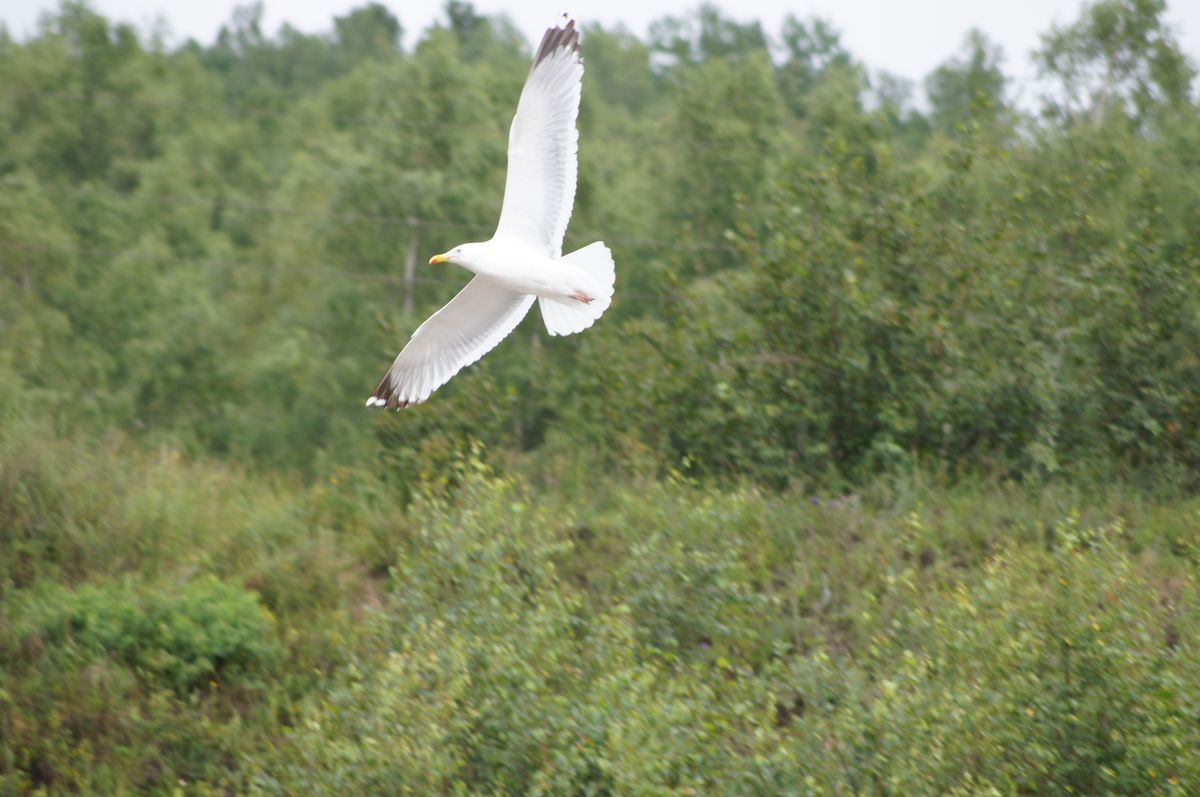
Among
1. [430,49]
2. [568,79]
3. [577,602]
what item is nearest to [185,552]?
[577,602]

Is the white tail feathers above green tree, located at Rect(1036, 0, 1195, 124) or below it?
below

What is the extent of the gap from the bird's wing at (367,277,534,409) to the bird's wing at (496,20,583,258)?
2.15 ft

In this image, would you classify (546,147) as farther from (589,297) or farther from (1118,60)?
(1118,60)

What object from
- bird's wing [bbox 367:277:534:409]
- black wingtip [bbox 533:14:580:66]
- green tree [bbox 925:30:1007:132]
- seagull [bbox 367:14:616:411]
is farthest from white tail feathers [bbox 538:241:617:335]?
green tree [bbox 925:30:1007:132]

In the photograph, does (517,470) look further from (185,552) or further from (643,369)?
(185,552)

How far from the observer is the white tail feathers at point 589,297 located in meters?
8.46

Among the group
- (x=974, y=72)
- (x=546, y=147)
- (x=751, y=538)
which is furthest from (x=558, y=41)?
(x=974, y=72)

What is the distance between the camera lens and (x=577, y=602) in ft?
31.4

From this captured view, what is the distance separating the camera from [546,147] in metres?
8.43

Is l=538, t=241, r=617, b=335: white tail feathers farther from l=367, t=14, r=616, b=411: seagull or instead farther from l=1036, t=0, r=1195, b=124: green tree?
l=1036, t=0, r=1195, b=124: green tree

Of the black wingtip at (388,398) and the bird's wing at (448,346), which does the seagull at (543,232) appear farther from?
the black wingtip at (388,398)

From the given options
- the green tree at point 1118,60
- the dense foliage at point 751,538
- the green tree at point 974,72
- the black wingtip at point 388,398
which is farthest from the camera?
the green tree at point 974,72

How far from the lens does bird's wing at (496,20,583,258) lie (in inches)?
324

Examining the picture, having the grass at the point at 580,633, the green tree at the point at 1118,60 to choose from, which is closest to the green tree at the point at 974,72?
the green tree at the point at 1118,60
